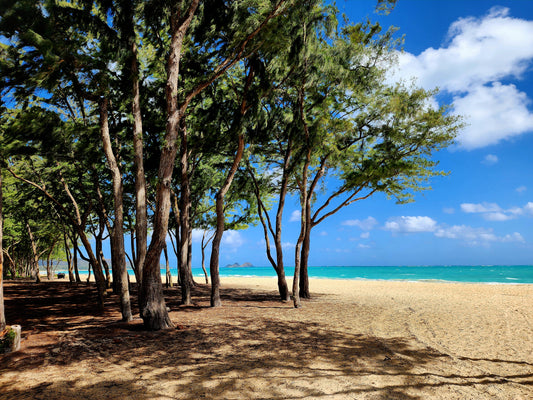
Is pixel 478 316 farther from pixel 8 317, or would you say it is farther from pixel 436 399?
pixel 8 317

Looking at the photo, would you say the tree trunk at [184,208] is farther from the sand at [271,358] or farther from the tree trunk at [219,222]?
the sand at [271,358]

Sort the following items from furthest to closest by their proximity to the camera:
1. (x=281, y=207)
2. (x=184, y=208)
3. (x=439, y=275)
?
(x=439, y=275), (x=281, y=207), (x=184, y=208)

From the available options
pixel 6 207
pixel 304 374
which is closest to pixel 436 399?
pixel 304 374

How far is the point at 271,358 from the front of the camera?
6.41 m

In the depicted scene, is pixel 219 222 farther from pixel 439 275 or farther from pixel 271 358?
pixel 439 275

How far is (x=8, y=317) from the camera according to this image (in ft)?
34.3

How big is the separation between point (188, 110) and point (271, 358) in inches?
408

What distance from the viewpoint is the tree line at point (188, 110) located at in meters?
8.45

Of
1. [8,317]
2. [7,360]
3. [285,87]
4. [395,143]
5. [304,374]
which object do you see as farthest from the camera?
[395,143]

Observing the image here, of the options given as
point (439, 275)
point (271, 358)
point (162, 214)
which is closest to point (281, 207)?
point (162, 214)

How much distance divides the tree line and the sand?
167 centimetres

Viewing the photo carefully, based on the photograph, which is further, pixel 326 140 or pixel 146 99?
pixel 326 140

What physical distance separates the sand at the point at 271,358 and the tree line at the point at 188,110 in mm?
1675

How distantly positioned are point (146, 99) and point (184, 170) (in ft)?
9.00
